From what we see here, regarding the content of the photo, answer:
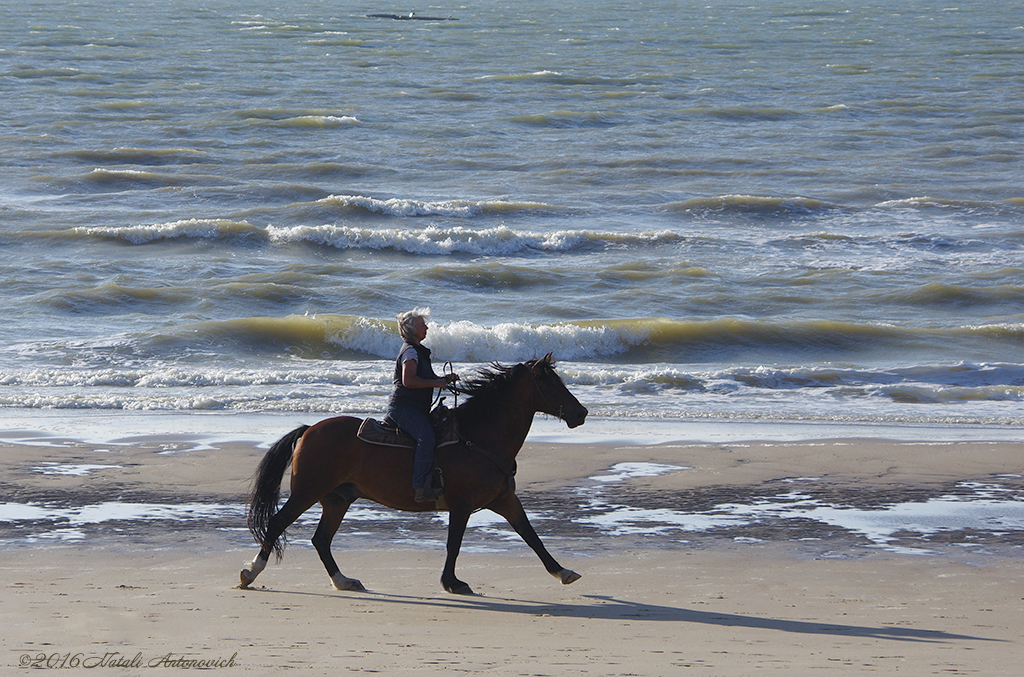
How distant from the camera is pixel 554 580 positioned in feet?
23.3

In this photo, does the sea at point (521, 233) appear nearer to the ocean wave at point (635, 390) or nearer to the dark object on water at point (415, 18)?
the ocean wave at point (635, 390)

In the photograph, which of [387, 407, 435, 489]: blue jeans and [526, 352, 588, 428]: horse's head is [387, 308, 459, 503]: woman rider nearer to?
[387, 407, 435, 489]: blue jeans

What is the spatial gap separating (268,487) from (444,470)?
3.64 ft

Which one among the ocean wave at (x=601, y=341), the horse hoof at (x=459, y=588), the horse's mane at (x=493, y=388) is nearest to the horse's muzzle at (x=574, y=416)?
the horse's mane at (x=493, y=388)

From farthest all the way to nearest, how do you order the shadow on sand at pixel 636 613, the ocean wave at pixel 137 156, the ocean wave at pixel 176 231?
the ocean wave at pixel 137 156, the ocean wave at pixel 176 231, the shadow on sand at pixel 636 613

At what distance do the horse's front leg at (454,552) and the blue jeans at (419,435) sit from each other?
31 cm

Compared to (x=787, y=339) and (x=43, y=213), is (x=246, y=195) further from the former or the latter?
(x=787, y=339)

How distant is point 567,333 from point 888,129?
2663cm

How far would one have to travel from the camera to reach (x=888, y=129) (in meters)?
39.1

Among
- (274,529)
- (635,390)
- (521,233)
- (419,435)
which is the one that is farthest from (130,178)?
(419,435)

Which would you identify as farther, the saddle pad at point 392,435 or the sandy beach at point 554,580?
the saddle pad at point 392,435

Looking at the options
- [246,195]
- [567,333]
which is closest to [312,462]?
[567,333]

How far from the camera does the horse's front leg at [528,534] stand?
21.8ft

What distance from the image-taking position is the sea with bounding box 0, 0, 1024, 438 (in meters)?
14.2
